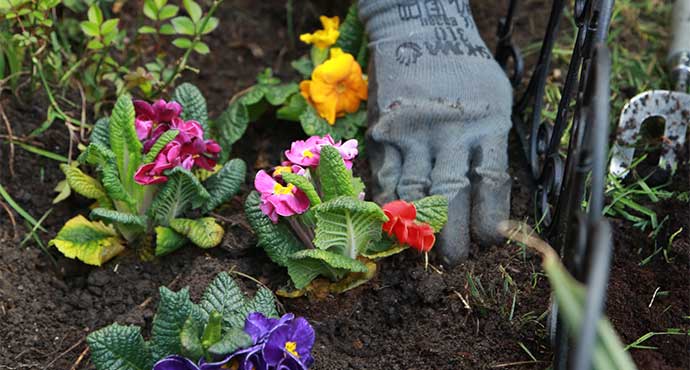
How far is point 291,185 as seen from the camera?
1761 mm

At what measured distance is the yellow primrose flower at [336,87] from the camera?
2123mm

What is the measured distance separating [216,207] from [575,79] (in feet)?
2.75

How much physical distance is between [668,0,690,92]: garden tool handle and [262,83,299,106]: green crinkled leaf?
1.00m

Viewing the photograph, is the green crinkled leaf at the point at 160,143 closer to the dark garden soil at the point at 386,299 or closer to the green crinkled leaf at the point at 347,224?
the dark garden soil at the point at 386,299

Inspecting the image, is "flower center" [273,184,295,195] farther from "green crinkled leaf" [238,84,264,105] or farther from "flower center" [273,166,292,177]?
"green crinkled leaf" [238,84,264,105]

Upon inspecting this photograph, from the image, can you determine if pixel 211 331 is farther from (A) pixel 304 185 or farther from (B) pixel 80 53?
(B) pixel 80 53

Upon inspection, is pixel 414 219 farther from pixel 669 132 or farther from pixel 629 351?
pixel 669 132

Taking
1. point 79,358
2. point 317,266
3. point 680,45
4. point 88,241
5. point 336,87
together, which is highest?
point 680,45

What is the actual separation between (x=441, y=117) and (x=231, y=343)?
0.82 meters

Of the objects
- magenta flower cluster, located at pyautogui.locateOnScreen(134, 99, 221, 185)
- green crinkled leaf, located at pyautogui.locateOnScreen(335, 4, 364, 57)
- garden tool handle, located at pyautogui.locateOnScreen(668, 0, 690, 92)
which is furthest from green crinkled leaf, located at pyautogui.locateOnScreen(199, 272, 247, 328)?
garden tool handle, located at pyautogui.locateOnScreen(668, 0, 690, 92)

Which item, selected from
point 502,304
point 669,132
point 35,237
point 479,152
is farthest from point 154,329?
point 669,132

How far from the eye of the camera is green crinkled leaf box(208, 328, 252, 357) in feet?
4.64

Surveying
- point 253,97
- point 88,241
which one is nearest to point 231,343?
point 88,241

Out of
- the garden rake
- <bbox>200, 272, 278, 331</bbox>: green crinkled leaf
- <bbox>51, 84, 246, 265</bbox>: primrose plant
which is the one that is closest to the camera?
<bbox>200, 272, 278, 331</bbox>: green crinkled leaf
